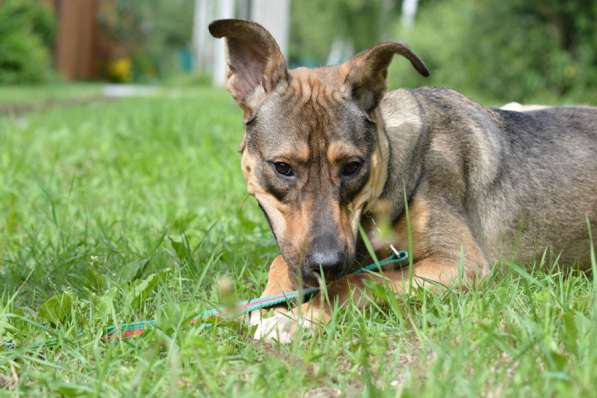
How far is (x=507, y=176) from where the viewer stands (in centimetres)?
427

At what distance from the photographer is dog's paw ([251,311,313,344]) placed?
10.3ft

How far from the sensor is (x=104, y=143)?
8.49m

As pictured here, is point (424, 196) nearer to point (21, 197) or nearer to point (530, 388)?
point (530, 388)

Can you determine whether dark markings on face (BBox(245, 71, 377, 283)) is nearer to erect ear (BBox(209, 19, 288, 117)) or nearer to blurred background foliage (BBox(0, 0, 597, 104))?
erect ear (BBox(209, 19, 288, 117))

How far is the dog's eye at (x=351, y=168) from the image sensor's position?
3513 mm

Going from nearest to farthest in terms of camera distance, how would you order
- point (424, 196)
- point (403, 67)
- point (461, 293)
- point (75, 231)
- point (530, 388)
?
point (530, 388) → point (461, 293) → point (424, 196) → point (75, 231) → point (403, 67)

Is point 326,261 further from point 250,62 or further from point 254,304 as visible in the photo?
point 250,62

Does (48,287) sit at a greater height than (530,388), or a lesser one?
lesser

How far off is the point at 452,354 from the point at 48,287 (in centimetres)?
224

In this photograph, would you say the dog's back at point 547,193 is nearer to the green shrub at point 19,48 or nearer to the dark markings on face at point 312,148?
the dark markings on face at point 312,148

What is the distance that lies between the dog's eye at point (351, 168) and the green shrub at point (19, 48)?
2400 cm

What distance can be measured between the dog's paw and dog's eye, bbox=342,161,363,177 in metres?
0.68

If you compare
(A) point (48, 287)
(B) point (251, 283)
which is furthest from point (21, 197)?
(B) point (251, 283)

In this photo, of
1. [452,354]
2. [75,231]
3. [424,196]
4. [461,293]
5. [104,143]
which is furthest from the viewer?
[104,143]
